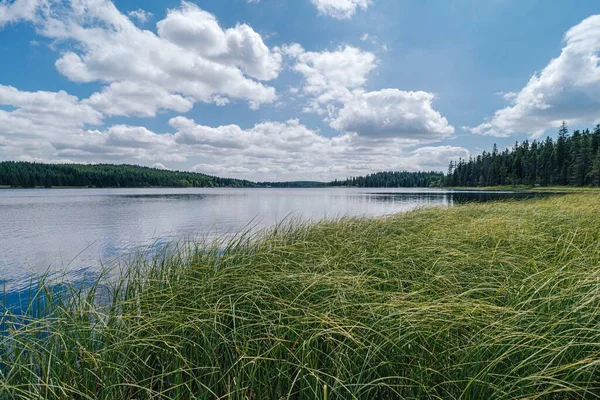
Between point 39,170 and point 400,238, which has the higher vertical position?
point 39,170

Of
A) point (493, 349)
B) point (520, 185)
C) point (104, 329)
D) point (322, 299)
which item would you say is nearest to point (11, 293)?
point (104, 329)

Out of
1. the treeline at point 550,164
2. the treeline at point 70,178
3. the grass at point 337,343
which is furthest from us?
the treeline at point 70,178

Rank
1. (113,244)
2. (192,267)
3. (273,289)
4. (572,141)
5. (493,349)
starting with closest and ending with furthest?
1. (493,349)
2. (273,289)
3. (192,267)
4. (113,244)
5. (572,141)

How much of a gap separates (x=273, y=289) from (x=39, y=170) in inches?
7461

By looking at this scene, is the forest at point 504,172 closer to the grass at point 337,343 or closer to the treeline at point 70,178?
the treeline at point 70,178

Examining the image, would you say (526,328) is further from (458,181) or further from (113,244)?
(458,181)

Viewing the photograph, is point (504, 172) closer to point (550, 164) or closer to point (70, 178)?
point (550, 164)

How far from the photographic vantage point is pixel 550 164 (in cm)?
7881

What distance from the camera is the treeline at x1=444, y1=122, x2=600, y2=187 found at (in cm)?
6925

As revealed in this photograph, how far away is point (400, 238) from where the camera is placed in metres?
6.78

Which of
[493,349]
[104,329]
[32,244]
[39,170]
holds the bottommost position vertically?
[32,244]

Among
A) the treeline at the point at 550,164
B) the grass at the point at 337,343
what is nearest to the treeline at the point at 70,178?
the treeline at the point at 550,164

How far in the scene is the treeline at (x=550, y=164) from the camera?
69250 millimetres

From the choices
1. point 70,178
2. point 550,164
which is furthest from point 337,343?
point 70,178
